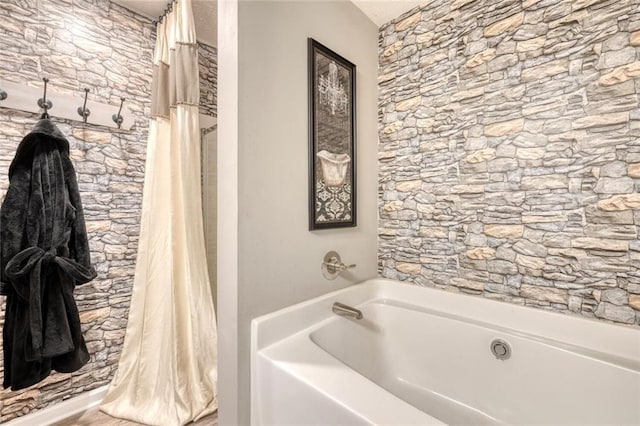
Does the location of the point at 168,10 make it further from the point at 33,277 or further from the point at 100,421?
the point at 100,421

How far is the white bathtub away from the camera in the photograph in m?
0.86

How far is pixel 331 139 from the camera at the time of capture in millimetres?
1390

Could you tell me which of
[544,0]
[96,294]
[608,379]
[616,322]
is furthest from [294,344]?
[544,0]

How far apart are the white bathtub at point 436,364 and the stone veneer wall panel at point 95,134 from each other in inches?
52.3

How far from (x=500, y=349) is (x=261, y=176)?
1.31 m

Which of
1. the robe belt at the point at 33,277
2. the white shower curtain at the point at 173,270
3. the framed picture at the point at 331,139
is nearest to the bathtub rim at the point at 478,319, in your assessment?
the framed picture at the point at 331,139

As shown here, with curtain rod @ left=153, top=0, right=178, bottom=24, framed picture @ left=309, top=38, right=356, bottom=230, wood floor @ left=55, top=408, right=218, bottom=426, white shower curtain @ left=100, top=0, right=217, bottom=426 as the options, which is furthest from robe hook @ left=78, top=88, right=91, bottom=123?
wood floor @ left=55, top=408, right=218, bottom=426

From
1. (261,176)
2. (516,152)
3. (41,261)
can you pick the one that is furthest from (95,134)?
(516,152)

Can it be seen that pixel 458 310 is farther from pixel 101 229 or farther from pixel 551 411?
pixel 101 229

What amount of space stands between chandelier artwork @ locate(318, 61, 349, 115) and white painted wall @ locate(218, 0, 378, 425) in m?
0.12

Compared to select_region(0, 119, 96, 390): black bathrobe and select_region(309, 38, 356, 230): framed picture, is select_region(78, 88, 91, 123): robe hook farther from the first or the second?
select_region(309, 38, 356, 230): framed picture

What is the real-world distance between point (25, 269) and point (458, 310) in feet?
A: 7.06

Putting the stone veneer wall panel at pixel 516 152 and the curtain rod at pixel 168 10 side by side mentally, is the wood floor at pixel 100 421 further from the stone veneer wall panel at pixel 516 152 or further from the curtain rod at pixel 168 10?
the curtain rod at pixel 168 10

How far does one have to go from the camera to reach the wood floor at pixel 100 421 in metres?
1.54
